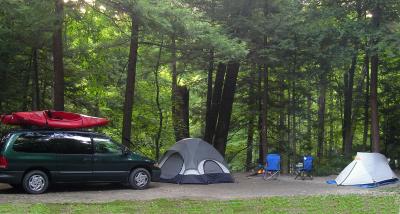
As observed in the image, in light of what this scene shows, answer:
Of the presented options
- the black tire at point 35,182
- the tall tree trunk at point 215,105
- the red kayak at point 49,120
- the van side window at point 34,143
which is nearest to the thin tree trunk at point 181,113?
the tall tree trunk at point 215,105

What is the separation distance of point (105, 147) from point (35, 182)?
196 cm

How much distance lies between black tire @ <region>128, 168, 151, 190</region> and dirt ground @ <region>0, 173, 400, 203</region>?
212 millimetres

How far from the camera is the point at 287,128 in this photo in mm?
21703

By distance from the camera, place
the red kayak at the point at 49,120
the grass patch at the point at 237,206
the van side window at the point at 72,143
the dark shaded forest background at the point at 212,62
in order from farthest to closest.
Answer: the dark shaded forest background at the point at 212,62
the van side window at the point at 72,143
the red kayak at the point at 49,120
the grass patch at the point at 237,206

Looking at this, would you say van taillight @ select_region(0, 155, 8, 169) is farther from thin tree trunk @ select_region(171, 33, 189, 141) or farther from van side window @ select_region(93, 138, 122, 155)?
thin tree trunk @ select_region(171, 33, 189, 141)

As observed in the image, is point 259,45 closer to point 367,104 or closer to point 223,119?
point 223,119

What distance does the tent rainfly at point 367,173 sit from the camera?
45.6 ft

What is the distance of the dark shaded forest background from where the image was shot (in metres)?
14.2

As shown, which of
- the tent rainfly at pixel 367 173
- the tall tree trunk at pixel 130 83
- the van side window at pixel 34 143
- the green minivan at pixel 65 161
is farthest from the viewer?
the tall tree trunk at pixel 130 83

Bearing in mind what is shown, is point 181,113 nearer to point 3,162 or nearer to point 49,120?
point 49,120

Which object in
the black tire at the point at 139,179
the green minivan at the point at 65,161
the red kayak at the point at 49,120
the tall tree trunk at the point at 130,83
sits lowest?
the black tire at the point at 139,179

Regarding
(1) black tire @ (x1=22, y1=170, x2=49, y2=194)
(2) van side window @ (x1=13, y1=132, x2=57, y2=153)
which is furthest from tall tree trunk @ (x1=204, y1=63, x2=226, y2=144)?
(1) black tire @ (x1=22, y1=170, x2=49, y2=194)

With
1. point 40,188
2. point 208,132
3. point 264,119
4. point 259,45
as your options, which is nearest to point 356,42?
point 259,45

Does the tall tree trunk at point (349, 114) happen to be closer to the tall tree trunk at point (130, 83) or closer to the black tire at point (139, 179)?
the tall tree trunk at point (130, 83)
